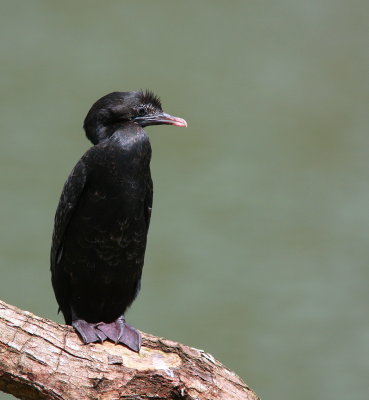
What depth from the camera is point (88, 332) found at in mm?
3703

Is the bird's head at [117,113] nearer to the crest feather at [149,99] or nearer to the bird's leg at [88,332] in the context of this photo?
the crest feather at [149,99]

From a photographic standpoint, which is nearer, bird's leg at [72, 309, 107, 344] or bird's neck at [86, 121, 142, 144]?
bird's leg at [72, 309, 107, 344]

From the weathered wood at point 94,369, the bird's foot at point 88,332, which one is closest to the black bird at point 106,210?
the bird's foot at point 88,332

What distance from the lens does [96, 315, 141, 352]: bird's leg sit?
12.1 feet

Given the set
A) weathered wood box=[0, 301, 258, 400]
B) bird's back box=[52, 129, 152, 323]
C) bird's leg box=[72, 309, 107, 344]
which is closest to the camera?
weathered wood box=[0, 301, 258, 400]

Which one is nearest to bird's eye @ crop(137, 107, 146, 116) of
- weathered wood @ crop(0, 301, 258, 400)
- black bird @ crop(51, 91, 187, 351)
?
black bird @ crop(51, 91, 187, 351)

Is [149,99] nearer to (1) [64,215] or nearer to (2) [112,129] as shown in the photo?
(2) [112,129]

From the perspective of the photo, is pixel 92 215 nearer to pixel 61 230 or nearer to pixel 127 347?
pixel 61 230

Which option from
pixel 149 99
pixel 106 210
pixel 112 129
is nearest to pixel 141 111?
pixel 149 99

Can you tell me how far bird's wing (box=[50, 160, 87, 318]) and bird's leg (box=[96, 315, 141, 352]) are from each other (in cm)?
53

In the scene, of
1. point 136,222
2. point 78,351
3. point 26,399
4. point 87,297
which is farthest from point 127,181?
point 26,399

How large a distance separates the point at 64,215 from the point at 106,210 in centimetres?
25

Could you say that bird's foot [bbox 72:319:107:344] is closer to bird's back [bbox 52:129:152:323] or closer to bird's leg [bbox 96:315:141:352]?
bird's leg [bbox 96:315:141:352]

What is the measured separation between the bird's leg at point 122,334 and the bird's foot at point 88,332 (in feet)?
0.12
